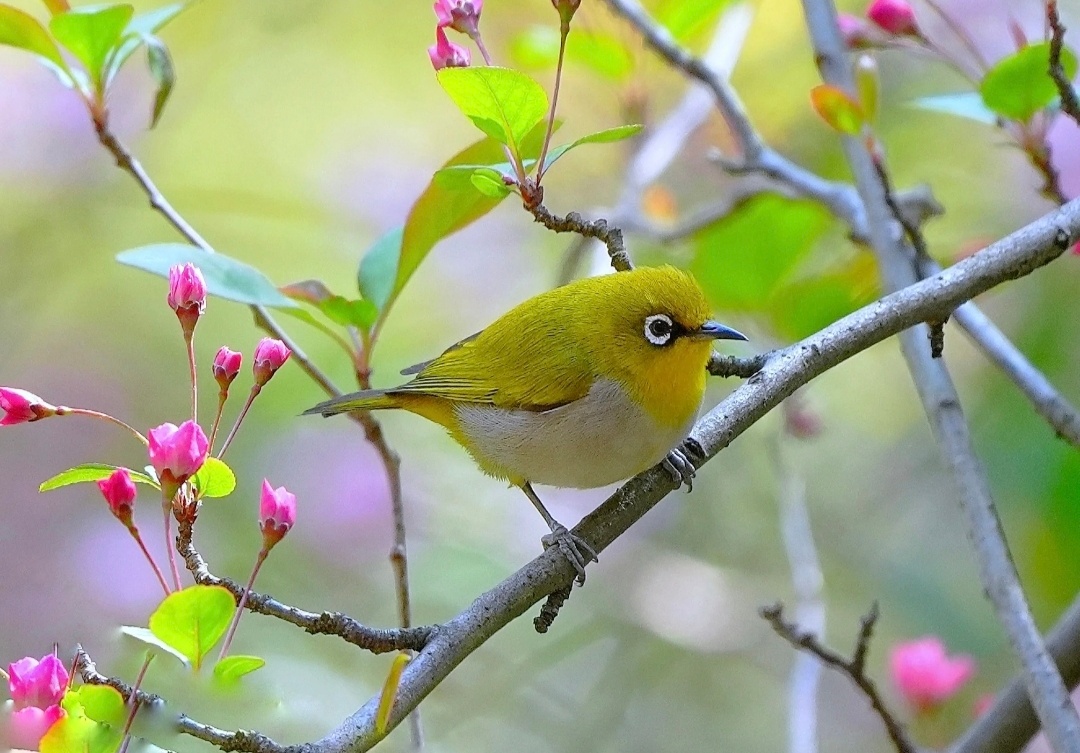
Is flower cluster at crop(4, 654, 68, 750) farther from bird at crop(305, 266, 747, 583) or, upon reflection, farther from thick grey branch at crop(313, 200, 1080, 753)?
bird at crop(305, 266, 747, 583)

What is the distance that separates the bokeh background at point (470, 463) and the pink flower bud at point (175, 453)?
1856 mm

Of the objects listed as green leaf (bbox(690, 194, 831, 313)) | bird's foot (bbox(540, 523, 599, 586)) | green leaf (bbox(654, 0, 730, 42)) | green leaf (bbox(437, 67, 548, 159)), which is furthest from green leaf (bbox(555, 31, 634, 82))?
bird's foot (bbox(540, 523, 599, 586))

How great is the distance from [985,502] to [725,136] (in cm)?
338

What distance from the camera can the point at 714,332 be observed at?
275 cm

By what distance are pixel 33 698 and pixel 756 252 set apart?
2434 mm

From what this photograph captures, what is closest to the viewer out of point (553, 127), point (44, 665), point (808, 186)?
point (44, 665)

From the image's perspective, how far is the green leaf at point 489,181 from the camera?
6.67 ft

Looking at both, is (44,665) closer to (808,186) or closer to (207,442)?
(207,442)

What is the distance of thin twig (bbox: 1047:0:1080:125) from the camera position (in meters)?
2.15

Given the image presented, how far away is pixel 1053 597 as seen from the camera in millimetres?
3643

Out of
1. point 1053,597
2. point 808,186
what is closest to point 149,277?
point 808,186

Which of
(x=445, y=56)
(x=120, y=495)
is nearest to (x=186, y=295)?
(x=120, y=495)

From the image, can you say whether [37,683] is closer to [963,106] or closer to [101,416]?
[101,416]

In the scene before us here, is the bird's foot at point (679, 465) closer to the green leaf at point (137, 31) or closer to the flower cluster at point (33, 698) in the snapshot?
the flower cluster at point (33, 698)
